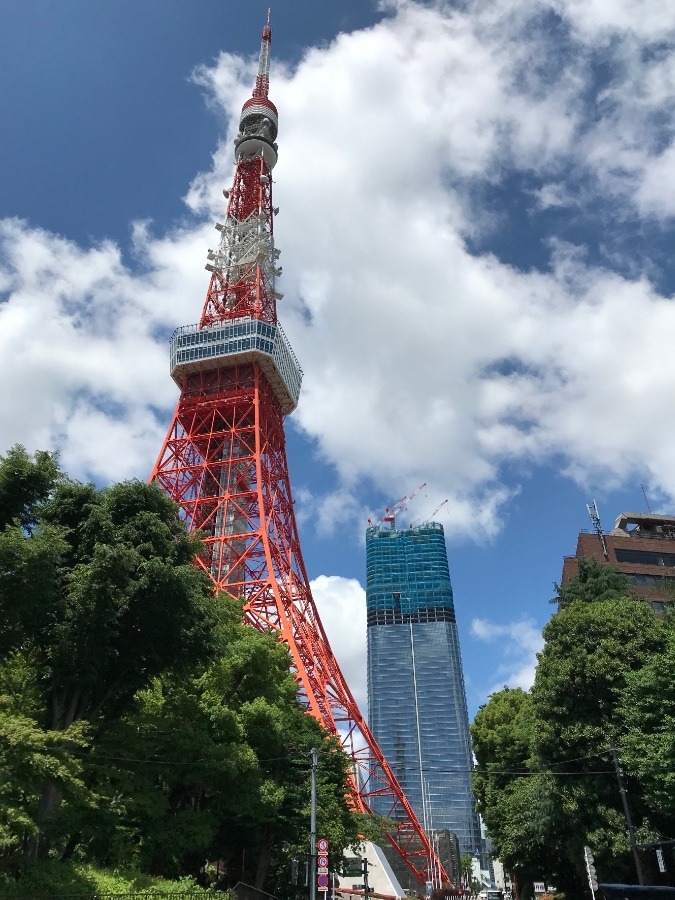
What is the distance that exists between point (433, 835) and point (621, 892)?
51.6 meters

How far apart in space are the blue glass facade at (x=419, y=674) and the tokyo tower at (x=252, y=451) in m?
81.9

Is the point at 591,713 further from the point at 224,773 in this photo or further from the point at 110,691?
the point at 110,691

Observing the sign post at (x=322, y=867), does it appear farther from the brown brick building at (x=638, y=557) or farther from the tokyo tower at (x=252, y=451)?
the brown brick building at (x=638, y=557)

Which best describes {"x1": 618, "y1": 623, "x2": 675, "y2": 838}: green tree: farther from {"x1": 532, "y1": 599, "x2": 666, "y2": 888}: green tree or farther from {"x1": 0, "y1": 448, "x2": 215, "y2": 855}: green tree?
{"x1": 0, "y1": 448, "x2": 215, "y2": 855}: green tree

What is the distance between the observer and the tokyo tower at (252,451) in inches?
1423

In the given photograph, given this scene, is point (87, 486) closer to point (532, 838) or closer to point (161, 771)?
point (161, 771)

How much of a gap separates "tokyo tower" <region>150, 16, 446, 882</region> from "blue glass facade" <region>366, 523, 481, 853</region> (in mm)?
81920

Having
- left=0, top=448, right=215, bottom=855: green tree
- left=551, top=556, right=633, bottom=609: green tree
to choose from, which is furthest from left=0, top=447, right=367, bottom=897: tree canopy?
left=551, top=556, right=633, bottom=609: green tree

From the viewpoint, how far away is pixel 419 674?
139 metres

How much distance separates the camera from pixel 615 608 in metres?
24.5

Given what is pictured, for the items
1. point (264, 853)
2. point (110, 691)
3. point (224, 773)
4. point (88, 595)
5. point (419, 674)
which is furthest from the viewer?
point (419, 674)

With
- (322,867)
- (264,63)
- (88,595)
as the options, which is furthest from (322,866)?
(264,63)

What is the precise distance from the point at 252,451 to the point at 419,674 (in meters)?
108

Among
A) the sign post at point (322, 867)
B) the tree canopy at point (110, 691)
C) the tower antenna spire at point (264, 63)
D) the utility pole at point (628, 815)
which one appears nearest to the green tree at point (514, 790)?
the utility pole at point (628, 815)
